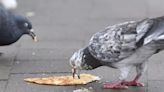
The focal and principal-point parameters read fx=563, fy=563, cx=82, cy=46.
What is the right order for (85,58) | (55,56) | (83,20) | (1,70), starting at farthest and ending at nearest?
(83,20), (55,56), (1,70), (85,58)

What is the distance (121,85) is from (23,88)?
1161 mm

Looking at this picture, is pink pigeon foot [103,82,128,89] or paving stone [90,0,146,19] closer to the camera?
pink pigeon foot [103,82,128,89]

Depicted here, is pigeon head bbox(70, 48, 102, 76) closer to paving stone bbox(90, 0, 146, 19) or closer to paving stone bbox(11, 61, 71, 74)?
paving stone bbox(11, 61, 71, 74)

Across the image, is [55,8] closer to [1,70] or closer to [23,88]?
[1,70]

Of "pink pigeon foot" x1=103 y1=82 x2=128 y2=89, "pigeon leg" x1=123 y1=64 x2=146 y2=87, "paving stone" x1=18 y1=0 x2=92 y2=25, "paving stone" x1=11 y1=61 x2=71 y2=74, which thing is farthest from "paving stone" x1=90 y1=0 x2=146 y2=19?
"pink pigeon foot" x1=103 y1=82 x2=128 y2=89

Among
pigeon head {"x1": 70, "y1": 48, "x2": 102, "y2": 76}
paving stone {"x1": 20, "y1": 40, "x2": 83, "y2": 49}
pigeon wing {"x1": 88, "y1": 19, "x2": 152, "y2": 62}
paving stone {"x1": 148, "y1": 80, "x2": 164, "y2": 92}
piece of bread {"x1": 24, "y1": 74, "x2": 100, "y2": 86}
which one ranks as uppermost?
paving stone {"x1": 20, "y1": 40, "x2": 83, "y2": 49}

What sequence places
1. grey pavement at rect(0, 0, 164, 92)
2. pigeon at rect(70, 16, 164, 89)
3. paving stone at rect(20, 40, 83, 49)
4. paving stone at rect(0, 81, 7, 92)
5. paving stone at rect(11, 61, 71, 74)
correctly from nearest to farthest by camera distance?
1. pigeon at rect(70, 16, 164, 89)
2. paving stone at rect(0, 81, 7, 92)
3. grey pavement at rect(0, 0, 164, 92)
4. paving stone at rect(11, 61, 71, 74)
5. paving stone at rect(20, 40, 83, 49)

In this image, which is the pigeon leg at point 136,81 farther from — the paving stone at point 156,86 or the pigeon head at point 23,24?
the pigeon head at point 23,24

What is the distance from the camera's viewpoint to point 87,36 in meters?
9.02

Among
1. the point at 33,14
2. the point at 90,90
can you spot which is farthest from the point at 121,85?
the point at 33,14

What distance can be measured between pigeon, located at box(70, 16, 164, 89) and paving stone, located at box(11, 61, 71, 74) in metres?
0.82

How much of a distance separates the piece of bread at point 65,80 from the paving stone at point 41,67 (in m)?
0.35

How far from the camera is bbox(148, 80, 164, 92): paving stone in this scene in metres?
6.54

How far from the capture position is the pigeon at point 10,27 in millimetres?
7586
